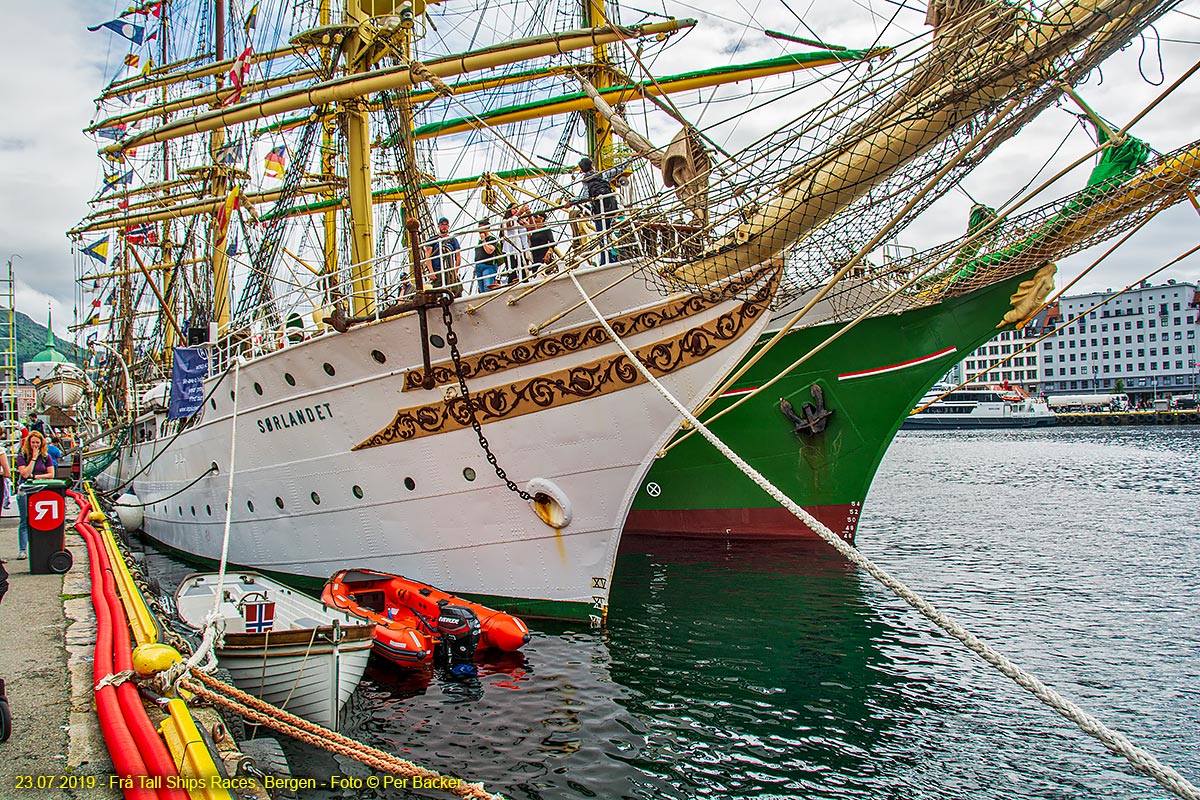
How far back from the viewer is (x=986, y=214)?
29.1 ft

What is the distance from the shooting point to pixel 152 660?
4504mm

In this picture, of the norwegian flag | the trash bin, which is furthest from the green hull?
the trash bin

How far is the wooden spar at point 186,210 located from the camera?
19094mm

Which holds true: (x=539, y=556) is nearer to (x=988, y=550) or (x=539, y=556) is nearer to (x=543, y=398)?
(x=543, y=398)

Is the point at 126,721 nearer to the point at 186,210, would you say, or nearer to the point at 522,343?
the point at 522,343

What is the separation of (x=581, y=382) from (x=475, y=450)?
1527 millimetres

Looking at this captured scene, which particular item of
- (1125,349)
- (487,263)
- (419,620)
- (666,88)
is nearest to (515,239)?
(487,263)

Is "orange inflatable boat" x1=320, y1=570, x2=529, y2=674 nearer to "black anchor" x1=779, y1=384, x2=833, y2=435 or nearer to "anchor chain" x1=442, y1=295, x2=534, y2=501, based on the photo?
"anchor chain" x1=442, y1=295, x2=534, y2=501

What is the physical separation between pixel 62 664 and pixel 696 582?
8794 mm

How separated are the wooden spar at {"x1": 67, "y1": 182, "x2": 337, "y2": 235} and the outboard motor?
10.9 metres

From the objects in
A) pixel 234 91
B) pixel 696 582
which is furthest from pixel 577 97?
pixel 696 582

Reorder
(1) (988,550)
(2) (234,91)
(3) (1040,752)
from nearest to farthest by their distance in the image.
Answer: (3) (1040,752)
(2) (234,91)
(1) (988,550)

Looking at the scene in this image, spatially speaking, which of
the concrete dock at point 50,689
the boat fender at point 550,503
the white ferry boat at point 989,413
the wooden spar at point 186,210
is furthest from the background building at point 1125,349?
the concrete dock at point 50,689

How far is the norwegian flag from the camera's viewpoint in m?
7.60
